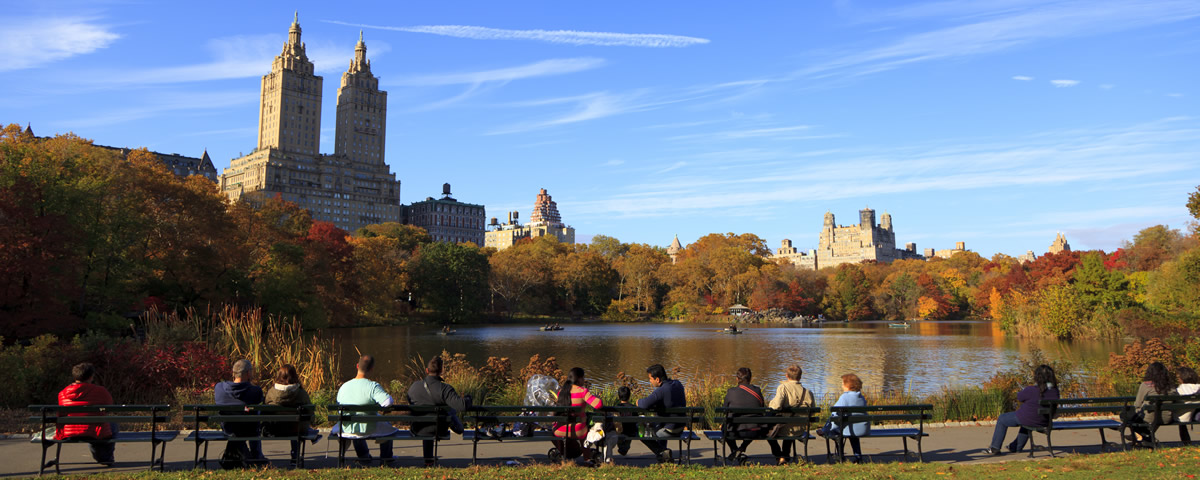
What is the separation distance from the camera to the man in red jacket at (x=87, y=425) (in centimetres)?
687

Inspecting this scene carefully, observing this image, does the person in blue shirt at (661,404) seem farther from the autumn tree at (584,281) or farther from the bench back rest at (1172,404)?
the autumn tree at (584,281)

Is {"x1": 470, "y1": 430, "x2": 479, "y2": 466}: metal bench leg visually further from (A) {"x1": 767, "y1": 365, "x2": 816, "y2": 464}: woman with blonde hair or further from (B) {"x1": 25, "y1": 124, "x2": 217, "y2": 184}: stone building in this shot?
(B) {"x1": 25, "y1": 124, "x2": 217, "y2": 184}: stone building

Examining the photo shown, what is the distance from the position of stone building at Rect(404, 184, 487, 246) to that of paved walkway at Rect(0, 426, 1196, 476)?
492 feet

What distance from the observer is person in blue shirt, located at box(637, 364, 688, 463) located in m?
7.69

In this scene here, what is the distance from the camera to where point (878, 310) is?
8775 centimetres

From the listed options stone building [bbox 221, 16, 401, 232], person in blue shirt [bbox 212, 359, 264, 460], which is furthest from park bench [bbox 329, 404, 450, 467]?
stone building [bbox 221, 16, 401, 232]

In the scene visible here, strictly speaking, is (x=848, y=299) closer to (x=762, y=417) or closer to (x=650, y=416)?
(x=762, y=417)

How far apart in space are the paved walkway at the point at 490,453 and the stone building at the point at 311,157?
392 feet

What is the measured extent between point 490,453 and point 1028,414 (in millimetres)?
5491

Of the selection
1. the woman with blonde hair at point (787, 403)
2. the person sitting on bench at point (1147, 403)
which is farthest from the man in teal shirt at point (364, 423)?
the person sitting on bench at point (1147, 403)

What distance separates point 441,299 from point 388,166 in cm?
8040

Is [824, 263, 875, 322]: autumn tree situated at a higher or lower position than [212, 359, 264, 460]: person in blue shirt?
higher

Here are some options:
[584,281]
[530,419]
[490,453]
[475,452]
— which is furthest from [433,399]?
[584,281]

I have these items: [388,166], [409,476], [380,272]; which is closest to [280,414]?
[409,476]
